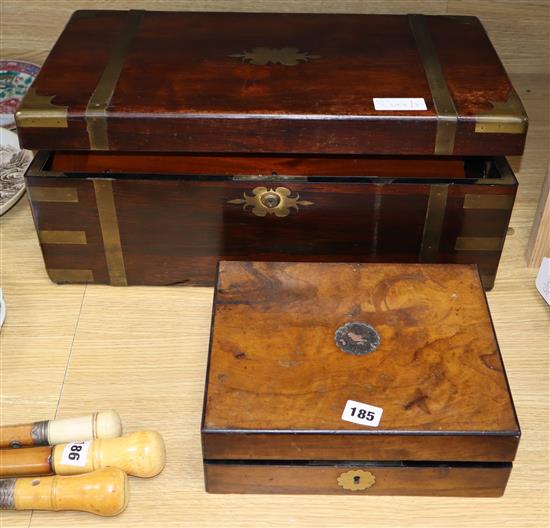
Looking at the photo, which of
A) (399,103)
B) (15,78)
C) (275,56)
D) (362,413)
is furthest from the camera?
(15,78)

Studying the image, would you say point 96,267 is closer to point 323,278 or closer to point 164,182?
point 164,182

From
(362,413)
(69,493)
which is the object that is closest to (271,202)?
(362,413)

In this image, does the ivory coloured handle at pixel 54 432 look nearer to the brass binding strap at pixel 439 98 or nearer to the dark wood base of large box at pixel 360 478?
the dark wood base of large box at pixel 360 478

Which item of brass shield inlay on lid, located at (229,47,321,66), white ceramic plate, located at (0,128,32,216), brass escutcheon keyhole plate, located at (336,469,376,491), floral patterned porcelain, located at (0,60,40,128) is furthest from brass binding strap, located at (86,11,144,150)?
brass escutcheon keyhole plate, located at (336,469,376,491)

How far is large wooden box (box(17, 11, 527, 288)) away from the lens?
1.18 m

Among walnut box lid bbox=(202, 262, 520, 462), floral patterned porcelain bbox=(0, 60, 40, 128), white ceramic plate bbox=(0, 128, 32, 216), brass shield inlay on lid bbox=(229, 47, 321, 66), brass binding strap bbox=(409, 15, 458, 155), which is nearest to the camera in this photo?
walnut box lid bbox=(202, 262, 520, 462)

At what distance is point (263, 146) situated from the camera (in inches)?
46.9

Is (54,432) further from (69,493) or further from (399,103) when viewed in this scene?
(399,103)

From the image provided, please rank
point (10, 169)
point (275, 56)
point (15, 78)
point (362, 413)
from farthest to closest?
point (15, 78) → point (10, 169) → point (275, 56) → point (362, 413)

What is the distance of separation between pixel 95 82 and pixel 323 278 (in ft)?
1.37

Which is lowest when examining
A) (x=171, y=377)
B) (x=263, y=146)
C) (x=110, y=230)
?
(x=171, y=377)

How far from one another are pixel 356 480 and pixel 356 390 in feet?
0.36

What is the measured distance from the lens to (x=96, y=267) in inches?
51.8

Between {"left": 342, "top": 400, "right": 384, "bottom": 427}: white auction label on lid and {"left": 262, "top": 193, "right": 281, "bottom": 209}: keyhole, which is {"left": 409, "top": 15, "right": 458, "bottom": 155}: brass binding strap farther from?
{"left": 342, "top": 400, "right": 384, "bottom": 427}: white auction label on lid
